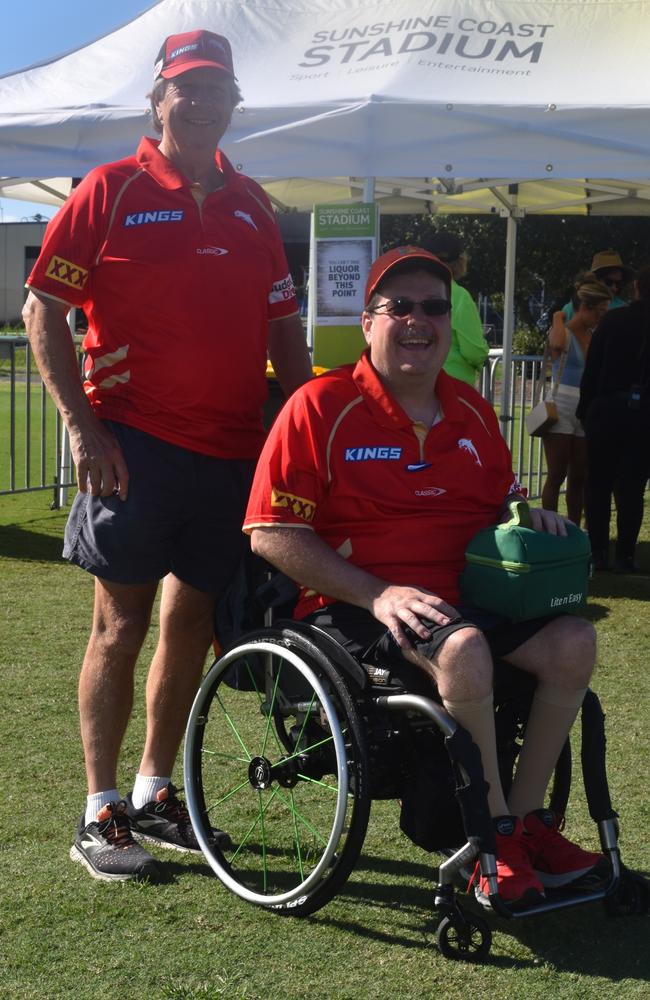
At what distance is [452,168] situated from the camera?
229 inches

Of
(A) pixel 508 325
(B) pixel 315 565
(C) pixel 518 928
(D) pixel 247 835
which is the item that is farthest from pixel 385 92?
(A) pixel 508 325

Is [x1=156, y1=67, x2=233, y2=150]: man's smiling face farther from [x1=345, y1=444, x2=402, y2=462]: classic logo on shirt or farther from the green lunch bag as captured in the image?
the green lunch bag

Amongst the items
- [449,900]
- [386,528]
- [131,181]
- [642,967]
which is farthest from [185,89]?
[642,967]

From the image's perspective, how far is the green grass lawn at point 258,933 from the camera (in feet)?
9.20

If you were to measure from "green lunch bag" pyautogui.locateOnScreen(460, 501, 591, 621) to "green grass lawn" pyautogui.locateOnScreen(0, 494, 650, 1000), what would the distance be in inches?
30.4

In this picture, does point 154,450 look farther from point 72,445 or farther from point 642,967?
point 642,967

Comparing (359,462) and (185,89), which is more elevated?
(185,89)

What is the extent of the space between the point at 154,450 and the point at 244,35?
4.61 meters

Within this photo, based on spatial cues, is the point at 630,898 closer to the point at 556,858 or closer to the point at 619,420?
the point at 556,858

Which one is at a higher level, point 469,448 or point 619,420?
point 619,420

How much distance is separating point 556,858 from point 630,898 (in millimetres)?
196

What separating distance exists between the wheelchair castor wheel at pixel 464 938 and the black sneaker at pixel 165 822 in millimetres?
799

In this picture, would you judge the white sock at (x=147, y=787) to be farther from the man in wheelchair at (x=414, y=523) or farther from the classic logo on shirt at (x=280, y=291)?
the classic logo on shirt at (x=280, y=291)

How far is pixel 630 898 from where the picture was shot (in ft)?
10.2
